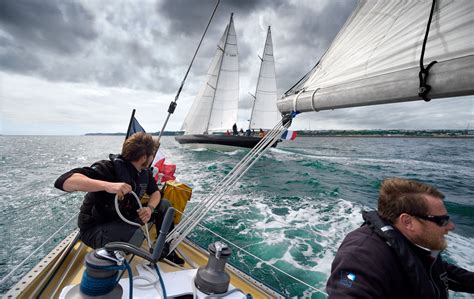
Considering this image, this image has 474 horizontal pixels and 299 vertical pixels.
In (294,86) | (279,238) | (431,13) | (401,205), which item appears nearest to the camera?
(401,205)

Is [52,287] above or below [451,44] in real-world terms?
below

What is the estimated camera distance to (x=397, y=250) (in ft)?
3.26

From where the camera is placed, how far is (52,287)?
5.41 feet

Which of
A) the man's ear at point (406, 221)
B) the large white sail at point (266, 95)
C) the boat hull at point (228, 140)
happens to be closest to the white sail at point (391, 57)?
the man's ear at point (406, 221)

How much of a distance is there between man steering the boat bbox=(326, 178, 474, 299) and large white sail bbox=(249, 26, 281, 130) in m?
23.0

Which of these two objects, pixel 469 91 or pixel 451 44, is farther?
pixel 451 44

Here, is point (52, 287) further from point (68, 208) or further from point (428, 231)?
point (68, 208)

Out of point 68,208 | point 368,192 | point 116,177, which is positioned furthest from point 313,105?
point 368,192

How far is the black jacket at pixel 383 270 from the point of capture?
0.92 m

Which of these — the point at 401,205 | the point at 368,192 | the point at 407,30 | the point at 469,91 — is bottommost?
the point at 368,192

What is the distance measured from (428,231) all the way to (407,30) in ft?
4.17

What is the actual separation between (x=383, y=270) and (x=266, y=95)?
24607 millimetres

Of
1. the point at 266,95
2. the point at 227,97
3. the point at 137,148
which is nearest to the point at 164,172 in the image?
the point at 137,148

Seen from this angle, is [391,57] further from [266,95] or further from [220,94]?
[266,95]
